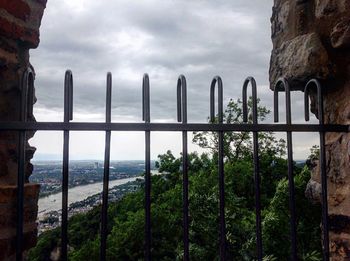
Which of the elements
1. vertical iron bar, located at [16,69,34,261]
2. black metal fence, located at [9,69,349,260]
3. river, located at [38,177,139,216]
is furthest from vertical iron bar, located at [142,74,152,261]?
river, located at [38,177,139,216]

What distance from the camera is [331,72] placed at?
1.83m

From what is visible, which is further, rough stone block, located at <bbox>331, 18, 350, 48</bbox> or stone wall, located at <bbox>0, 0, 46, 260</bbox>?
rough stone block, located at <bbox>331, 18, 350, 48</bbox>

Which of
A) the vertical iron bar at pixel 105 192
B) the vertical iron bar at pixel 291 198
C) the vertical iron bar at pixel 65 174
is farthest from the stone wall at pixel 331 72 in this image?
the vertical iron bar at pixel 65 174

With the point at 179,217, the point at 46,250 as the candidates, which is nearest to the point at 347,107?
the point at 179,217

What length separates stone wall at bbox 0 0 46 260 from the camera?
1.51 metres

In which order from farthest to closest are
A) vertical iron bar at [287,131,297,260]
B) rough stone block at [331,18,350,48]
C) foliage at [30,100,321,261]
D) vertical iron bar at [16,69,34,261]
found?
foliage at [30,100,321,261] < rough stone block at [331,18,350,48] < vertical iron bar at [287,131,297,260] < vertical iron bar at [16,69,34,261]

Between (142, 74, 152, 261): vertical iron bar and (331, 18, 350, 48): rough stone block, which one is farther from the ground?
(331, 18, 350, 48): rough stone block

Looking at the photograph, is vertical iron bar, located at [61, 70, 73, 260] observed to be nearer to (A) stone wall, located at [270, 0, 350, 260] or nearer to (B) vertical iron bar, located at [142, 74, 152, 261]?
(B) vertical iron bar, located at [142, 74, 152, 261]

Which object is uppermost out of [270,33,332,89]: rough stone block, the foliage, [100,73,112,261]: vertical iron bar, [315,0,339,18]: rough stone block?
[315,0,339,18]: rough stone block

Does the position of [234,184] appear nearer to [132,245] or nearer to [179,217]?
[179,217]

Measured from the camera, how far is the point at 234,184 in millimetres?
8883

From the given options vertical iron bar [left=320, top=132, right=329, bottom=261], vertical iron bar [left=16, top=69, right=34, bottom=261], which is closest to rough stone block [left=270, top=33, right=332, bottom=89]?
vertical iron bar [left=320, top=132, right=329, bottom=261]

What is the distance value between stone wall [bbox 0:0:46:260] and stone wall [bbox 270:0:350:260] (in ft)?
3.78

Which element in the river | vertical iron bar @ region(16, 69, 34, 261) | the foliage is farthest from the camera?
the foliage
